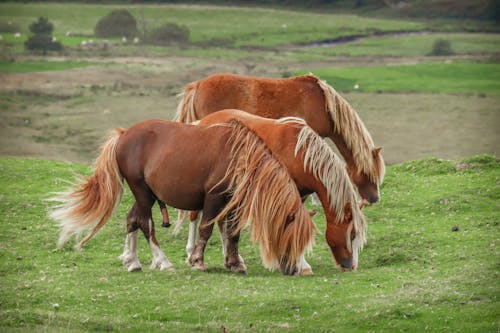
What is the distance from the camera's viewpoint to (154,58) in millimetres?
52562

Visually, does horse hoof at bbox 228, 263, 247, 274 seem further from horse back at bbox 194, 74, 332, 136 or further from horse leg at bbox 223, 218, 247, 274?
horse back at bbox 194, 74, 332, 136

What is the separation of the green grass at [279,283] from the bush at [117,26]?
174ft

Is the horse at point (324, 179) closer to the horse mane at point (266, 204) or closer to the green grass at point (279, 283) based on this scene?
the horse mane at point (266, 204)

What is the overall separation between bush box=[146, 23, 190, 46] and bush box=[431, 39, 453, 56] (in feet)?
59.3

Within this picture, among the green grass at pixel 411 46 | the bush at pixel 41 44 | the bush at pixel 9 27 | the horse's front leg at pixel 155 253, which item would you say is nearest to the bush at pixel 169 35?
the bush at pixel 41 44

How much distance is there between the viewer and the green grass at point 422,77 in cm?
4231

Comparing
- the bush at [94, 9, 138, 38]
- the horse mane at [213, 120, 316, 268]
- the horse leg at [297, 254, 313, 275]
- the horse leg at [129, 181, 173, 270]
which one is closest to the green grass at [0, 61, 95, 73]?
the bush at [94, 9, 138, 38]

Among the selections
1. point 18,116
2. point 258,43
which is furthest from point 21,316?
point 258,43

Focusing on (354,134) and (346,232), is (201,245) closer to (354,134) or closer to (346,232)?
(346,232)

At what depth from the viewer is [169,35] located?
2493 inches

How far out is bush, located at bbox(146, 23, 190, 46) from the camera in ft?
206

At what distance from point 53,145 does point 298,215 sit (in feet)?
64.9

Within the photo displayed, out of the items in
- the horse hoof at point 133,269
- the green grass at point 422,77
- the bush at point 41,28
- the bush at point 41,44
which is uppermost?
the horse hoof at point 133,269

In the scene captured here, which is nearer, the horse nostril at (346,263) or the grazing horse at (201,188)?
the grazing horse at (201,188)
